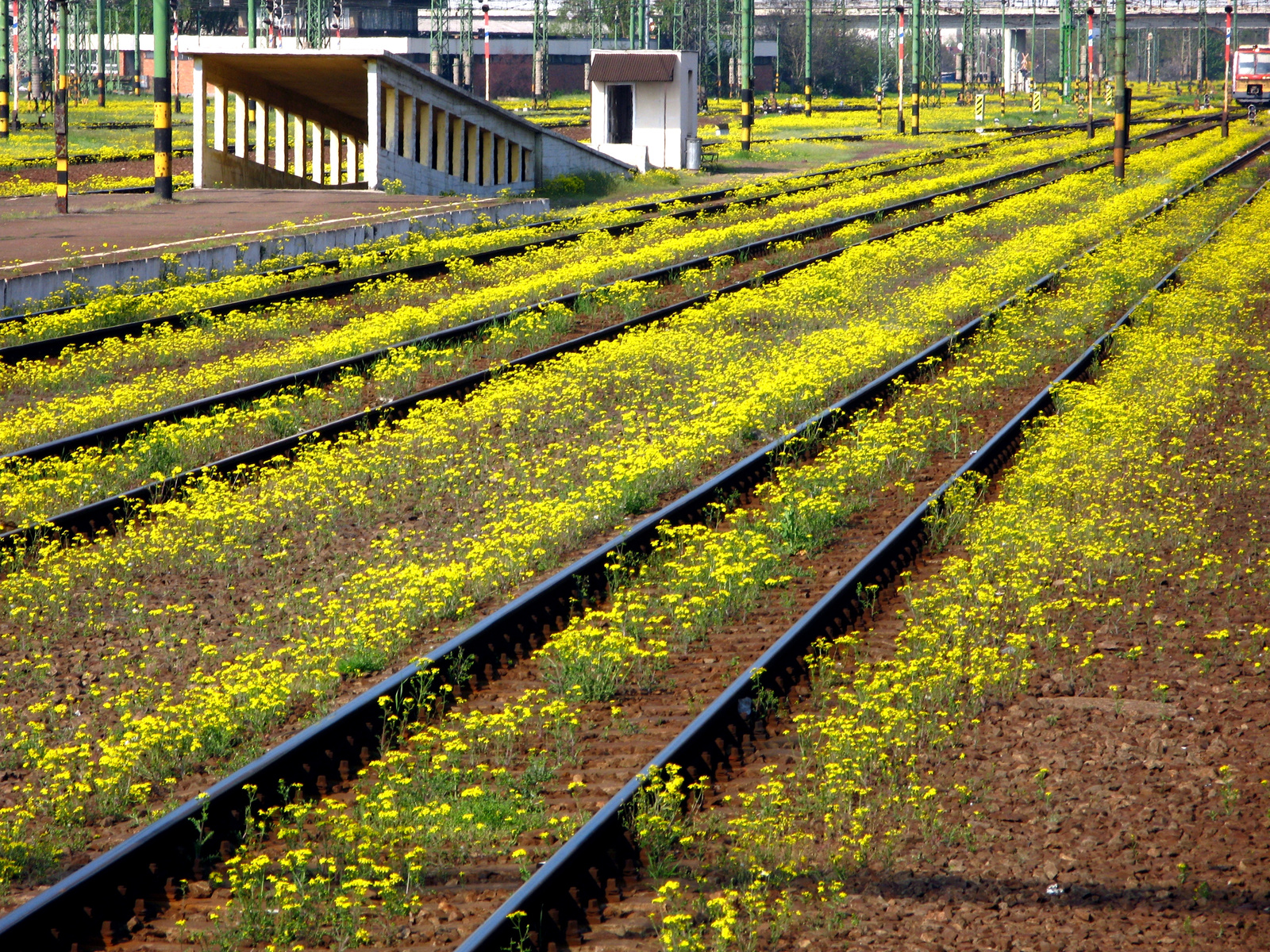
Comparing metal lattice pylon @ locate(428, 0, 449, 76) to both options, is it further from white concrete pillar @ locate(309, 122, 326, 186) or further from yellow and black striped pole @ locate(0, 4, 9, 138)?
white concrete pillar @ locate(309, 122, 326, 186)

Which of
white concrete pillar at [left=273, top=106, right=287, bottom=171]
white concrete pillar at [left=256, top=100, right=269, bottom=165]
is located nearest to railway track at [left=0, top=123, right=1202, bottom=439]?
white concrete pillar at [left=256, top=100, right=269, bottom=165]

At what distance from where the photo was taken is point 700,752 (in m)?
6.32

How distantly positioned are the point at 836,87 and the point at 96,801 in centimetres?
11741

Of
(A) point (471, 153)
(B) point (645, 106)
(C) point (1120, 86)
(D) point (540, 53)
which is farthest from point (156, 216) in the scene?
(D) point (540, 53)

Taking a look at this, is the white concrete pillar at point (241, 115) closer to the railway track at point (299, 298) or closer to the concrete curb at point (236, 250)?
the concrete curb at point (236, 250)

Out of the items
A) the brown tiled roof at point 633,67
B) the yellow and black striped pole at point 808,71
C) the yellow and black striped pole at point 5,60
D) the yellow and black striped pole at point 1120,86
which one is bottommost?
the yellow and black striped pole at point 1120,86

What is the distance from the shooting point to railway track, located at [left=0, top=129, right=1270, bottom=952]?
16.5ft

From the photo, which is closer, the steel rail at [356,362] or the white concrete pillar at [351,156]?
the steel rail at [356,362]

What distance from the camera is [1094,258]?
21219mm

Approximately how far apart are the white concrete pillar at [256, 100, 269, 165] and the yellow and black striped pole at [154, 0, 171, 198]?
486 cm

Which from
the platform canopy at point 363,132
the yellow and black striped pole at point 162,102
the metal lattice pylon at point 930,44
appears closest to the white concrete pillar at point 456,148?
the platform canopy at point 363,132

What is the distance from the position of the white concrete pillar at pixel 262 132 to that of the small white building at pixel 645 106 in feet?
30.8

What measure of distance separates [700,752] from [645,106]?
111 feet

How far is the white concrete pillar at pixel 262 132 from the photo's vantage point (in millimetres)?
32125
